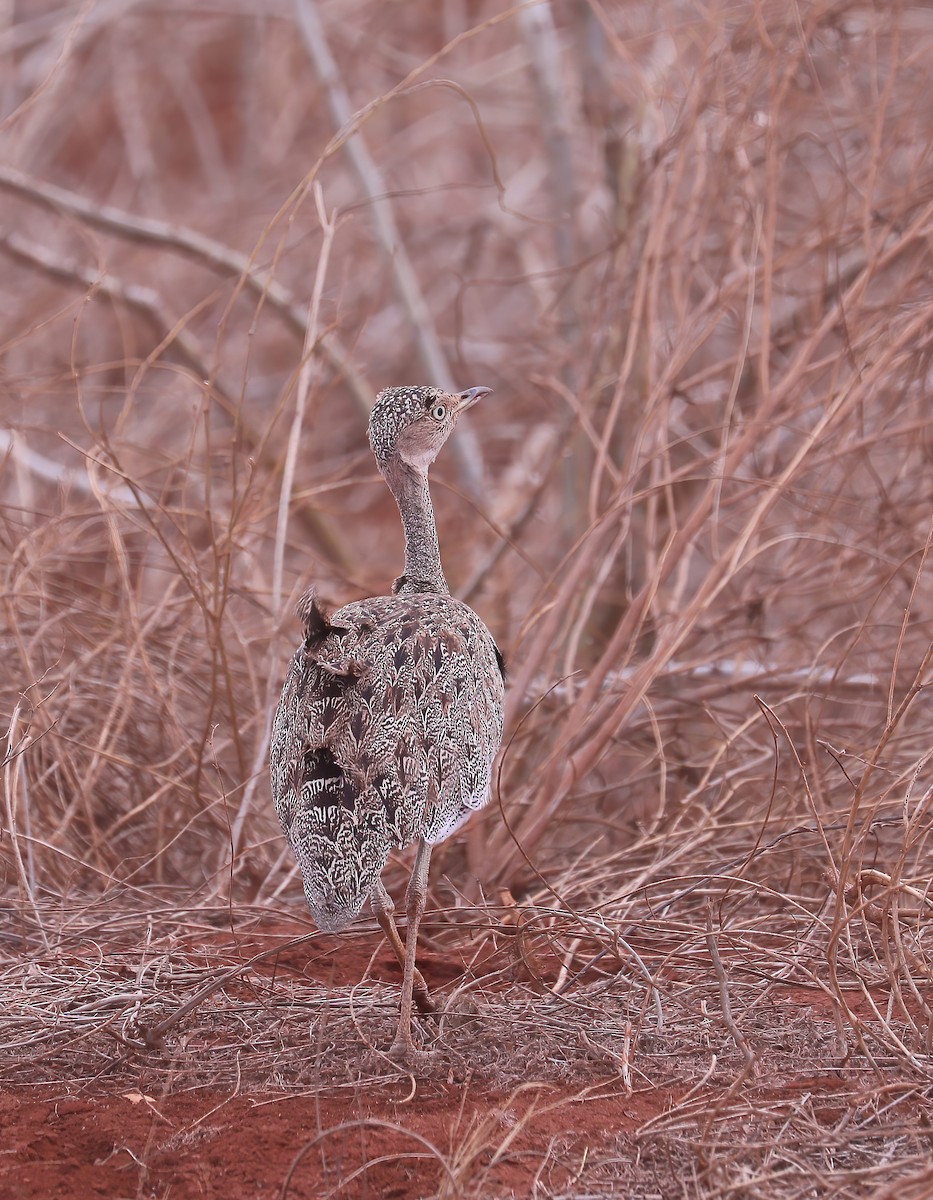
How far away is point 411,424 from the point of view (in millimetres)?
2877

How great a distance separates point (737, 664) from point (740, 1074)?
6.12ft

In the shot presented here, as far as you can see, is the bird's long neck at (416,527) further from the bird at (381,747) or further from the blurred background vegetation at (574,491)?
the blurred background vegetation at (574,491)

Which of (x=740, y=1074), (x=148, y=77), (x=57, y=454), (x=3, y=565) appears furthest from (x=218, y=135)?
(x=740, y=1074)

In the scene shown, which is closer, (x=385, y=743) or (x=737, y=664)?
(x=385, y=743)

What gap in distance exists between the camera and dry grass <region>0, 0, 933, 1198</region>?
256 centimetres

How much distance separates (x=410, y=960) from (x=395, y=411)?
1.08 m

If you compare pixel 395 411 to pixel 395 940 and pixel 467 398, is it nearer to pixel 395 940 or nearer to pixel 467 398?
pixel 467 398

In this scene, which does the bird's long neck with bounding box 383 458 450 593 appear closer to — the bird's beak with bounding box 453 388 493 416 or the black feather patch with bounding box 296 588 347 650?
the bird's beak with bounding box 453 388 493 416

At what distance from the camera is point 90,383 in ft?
26.8

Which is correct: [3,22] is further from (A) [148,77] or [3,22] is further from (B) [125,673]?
(B) [125,673]

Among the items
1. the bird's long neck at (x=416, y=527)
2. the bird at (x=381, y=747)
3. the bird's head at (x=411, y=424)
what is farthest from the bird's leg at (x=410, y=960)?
the bird's head at (x=411, y=424)

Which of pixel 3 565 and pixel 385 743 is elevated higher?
pixel 3 565

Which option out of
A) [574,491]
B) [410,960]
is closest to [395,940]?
[410,960]

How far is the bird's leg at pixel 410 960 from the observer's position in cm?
252
